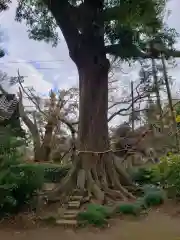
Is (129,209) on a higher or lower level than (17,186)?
lower

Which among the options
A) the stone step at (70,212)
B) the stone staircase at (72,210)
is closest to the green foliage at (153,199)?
the stone staircase at (72,210)

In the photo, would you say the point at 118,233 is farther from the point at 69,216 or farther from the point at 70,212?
the point at 70,212

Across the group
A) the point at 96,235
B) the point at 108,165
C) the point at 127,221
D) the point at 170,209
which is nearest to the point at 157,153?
the point at 108,165

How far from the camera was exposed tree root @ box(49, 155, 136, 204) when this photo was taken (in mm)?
8430

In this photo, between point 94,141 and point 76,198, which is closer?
point 76,198

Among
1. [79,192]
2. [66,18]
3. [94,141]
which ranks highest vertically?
[66,18]

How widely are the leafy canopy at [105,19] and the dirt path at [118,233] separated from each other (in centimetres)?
414

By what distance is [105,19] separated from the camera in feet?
25.8

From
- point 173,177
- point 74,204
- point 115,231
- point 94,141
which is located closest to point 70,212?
point 74,204

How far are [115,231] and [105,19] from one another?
4857 millimetres

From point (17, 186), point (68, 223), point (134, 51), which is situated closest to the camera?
point (68, 223)

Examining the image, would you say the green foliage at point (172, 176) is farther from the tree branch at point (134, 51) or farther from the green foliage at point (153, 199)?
the tree branch at point (134, 51)

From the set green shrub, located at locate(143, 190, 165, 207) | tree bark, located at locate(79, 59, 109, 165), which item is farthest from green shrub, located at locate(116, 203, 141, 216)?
tree bark, located at locate(79, 59, 109, 165)

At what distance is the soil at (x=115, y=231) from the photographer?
5691 mm
